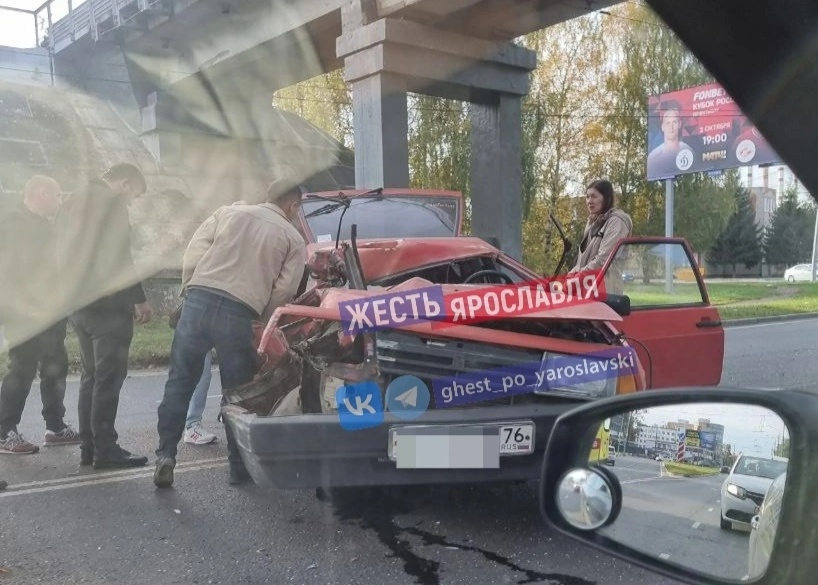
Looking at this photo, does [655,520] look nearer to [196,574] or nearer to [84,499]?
[196,574]

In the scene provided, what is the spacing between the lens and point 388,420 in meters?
3.13

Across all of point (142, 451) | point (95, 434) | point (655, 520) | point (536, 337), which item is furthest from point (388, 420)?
point (142, 451)

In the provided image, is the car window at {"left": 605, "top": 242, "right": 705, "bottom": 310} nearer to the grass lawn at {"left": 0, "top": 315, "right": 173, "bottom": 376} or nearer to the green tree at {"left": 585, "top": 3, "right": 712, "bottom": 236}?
the grass lawn at {"left": 0, "top": 315, "right": 173, "bottom": 376}

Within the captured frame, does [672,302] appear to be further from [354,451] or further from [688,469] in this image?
[688,469]

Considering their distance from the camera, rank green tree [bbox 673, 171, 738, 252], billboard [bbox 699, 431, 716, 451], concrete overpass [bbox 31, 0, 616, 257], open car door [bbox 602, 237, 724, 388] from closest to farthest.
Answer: billboard [bbox 699, 431, 716, 451] → open car door [bbox 602, 237, 724, 388] → concrete overpass [bbox 31, 0, 616, 257] → green tree [bbox 673, 171, 738, 252]

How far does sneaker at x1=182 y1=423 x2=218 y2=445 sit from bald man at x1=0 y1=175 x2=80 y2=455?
0.85m

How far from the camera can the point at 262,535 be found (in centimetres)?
352

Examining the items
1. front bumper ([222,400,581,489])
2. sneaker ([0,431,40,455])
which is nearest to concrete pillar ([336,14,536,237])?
sneaker ([0,431,40,455])

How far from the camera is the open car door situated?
4.21 metres

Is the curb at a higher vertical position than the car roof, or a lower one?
lower

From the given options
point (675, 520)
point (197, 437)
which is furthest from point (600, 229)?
point (675, 520)

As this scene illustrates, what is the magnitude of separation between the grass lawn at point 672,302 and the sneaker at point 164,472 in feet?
9.07

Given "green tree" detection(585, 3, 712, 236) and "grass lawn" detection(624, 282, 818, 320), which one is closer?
"grass lawn" detection(624, 282, 818, 320)

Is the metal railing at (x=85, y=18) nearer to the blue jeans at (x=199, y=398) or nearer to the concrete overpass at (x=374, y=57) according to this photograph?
the concrete overpass at (x=374, y=57)
